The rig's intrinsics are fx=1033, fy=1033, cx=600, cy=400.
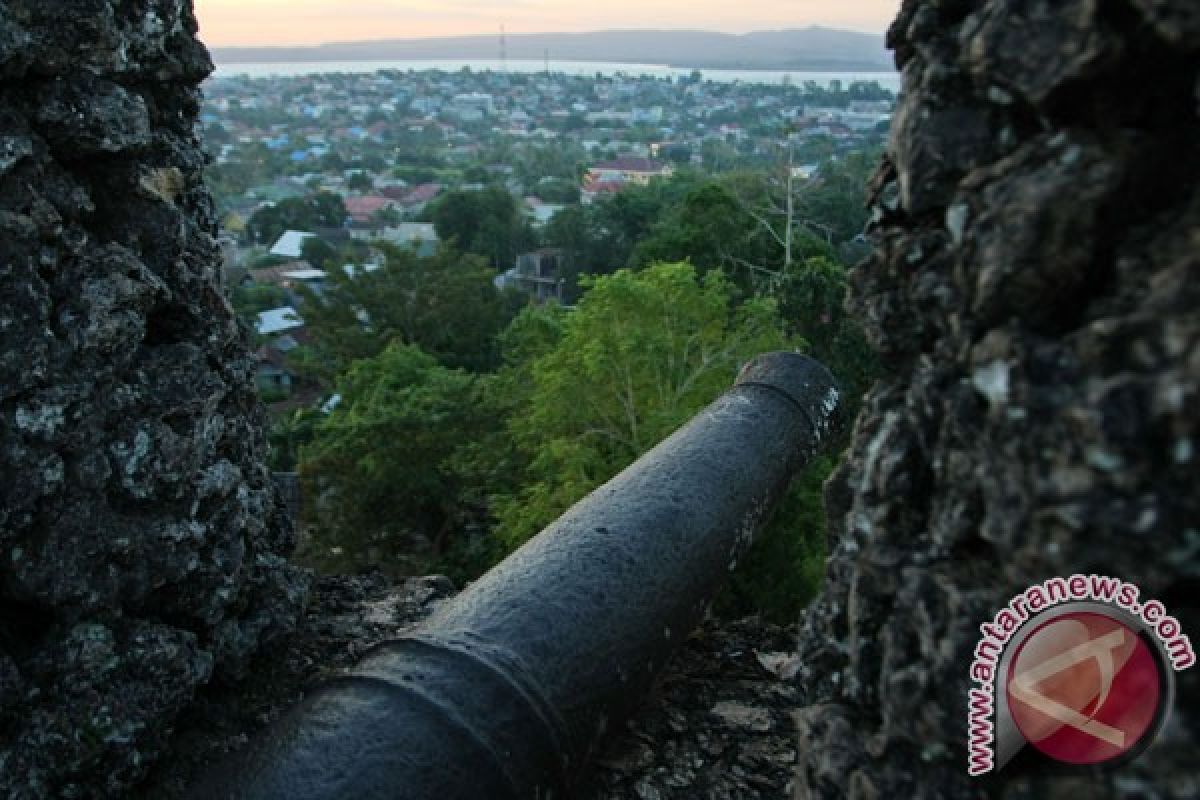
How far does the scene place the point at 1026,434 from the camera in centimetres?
221

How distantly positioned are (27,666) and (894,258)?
3476mm

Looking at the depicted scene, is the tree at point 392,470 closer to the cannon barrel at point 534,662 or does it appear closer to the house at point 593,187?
the cannon barrel at point 534,662

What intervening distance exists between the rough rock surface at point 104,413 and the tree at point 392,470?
1197 centimetres

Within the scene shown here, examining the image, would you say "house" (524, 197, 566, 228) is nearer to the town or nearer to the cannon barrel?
the town

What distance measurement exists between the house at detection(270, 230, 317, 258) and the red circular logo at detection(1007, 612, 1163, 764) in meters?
61.4

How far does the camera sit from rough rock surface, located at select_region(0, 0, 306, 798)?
389 centimetres

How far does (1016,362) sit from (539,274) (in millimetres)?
46460

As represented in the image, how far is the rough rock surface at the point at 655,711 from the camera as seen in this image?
4.73 m

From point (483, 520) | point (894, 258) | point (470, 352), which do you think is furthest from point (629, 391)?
point (470, 352)

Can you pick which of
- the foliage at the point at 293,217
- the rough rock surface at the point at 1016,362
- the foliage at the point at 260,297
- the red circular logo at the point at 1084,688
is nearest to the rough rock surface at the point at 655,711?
the rough rock surface at the point at 1016,362

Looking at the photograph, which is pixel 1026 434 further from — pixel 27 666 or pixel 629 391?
pixel 629 391

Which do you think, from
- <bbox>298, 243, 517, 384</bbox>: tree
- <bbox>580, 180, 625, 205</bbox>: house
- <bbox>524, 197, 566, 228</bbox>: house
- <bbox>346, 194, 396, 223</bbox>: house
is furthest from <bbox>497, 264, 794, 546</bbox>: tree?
<bbox>580, 180, 625, 205</bbox>: house

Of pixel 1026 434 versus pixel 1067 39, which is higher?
pixel 1067 39

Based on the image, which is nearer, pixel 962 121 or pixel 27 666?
pixel 962 121
